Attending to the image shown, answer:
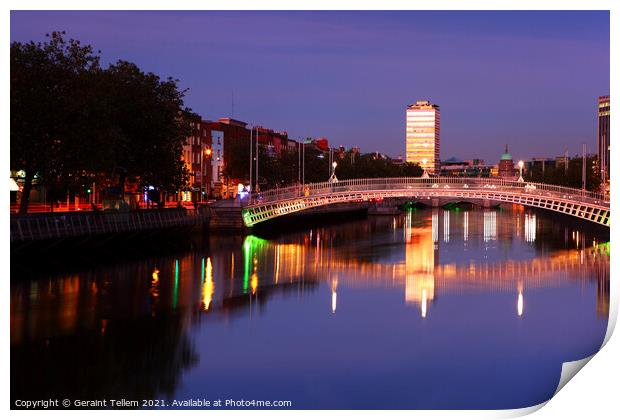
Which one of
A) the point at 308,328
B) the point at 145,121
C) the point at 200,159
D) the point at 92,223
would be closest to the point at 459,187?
the point at 145,121

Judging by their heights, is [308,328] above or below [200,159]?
below

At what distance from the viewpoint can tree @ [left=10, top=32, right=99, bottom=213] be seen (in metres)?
26.3

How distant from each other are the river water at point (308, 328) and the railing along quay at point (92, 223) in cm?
120

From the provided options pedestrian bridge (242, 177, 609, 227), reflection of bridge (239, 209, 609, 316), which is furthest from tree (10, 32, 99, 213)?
pedestrian bridge (242, 177, 609, 227)

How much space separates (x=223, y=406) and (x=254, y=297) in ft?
37.5

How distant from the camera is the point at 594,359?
→ 1396cm

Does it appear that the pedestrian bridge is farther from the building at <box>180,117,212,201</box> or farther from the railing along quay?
the building at <box>180,117,212,201</box>

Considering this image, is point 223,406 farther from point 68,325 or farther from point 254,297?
point 254,297

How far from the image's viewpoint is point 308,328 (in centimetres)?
1919

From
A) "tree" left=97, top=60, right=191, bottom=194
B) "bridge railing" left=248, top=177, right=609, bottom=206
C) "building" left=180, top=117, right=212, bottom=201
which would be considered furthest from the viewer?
"building" left=180, top=117, right=212, bottom=201

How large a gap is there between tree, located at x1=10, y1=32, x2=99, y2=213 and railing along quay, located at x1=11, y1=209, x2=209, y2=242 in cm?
139

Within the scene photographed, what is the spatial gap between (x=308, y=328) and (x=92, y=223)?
48.0ft

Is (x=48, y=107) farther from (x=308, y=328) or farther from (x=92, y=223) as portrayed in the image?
(x=308, y=328)
